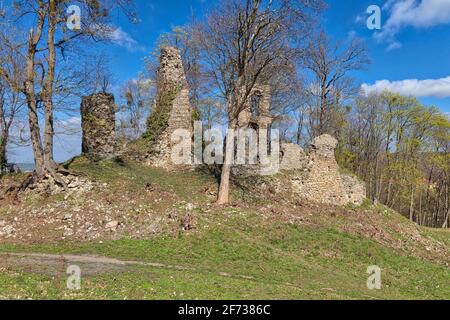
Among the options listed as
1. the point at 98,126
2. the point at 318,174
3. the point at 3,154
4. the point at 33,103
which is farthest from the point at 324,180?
the point at 3,154

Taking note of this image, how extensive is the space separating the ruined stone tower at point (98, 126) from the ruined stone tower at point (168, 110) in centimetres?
258

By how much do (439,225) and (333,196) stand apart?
92.3ft

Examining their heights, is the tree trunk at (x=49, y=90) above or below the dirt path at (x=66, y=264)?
above

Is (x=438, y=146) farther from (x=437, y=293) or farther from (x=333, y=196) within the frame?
(x=437, y=293)

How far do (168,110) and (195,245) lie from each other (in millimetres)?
11327

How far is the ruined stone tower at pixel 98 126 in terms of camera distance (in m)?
21.3

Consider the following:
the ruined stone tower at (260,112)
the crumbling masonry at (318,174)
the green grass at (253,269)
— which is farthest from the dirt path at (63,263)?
the ruined stone tower at (260,112)

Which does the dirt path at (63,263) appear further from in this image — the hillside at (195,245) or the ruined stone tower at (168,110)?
the ruined stone tower at (168,110)

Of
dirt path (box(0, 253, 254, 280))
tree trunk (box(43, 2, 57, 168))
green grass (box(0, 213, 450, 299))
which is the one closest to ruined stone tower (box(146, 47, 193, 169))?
tree trunk (box(43, 2, 57, 168))

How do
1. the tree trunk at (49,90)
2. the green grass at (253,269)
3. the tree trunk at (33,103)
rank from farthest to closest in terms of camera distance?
1. the tree trunk at (49,90)
2. the tree trunk at (33,103)
3. the green grass at (253,269)

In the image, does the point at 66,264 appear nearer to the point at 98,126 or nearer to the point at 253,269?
the point at 253,269

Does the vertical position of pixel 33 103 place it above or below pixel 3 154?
above

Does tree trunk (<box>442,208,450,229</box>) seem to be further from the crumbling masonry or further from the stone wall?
the stone wall

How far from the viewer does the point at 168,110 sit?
23266 millimetres
